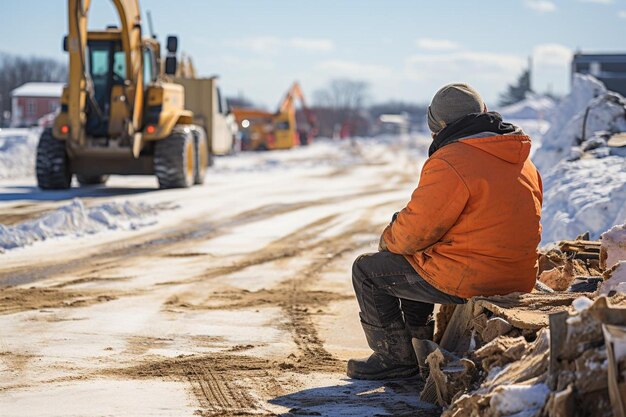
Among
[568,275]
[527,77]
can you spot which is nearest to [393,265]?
[568,275]

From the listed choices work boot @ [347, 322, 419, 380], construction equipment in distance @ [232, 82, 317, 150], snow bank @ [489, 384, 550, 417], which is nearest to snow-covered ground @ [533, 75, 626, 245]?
work boot @ [347, 322, 419, 380]

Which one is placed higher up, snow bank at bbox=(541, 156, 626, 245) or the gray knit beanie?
the gray knit beanie

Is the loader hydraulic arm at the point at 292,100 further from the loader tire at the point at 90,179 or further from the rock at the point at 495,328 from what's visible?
the rock at the point at 495,328

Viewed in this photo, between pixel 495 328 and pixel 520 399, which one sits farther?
pixel 495 328

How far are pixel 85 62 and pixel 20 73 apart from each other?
41412 millimetres

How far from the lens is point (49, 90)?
1839 inches

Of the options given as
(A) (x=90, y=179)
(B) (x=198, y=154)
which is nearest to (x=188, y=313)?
(B) (x=198, y=154)

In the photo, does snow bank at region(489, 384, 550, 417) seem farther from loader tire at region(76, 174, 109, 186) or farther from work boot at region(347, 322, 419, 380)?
loader tire at region(76, 174, 109, 186)

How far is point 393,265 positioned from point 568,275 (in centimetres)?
131

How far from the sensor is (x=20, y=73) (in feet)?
185

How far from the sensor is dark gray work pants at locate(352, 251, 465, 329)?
17.0 ft

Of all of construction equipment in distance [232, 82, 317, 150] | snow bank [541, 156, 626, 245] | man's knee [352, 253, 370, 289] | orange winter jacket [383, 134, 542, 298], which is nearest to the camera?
orange winter jacket [383, 134, 542, 298]

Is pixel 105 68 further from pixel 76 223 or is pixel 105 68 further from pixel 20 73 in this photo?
pixel 20 73

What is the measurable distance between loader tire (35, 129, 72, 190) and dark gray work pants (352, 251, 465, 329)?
13159 millimetres
